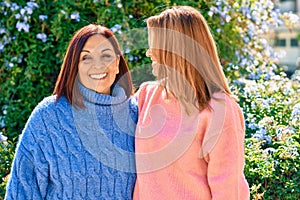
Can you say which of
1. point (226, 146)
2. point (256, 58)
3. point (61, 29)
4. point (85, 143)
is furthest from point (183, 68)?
point (256, 58)

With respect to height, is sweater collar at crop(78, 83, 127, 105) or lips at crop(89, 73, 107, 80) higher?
lips at crop(89, 73, 107, 80)

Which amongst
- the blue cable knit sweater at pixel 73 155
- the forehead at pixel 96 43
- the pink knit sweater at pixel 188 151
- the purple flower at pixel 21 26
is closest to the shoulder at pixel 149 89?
the pink knit sweater at pixel 188 151

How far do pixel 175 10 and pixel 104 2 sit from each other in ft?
7.74

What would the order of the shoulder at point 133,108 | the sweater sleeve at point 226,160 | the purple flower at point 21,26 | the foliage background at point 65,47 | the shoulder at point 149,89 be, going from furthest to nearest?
the purple flower at point 21,26 < the foliage background at point 65,47 < the shoulder at point 133,108 < the shoulder at point 149,89 < the sweater sleeve at point 226,160

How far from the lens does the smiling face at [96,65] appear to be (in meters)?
2.47

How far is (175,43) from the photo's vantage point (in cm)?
226

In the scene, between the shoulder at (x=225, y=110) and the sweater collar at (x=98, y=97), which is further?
the sweater collar at (x=98, y=97)

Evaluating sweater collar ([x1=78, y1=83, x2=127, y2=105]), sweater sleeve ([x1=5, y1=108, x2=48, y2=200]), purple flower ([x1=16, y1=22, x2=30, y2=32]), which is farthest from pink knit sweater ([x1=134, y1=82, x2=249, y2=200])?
purple flower ([x1=16, y1=22, x2=30, y2=32])

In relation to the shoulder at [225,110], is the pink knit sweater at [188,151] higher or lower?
lower

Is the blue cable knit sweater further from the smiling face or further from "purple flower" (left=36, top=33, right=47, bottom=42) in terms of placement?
"purple flower" (left=36, top=33, right=47, bottom=42)

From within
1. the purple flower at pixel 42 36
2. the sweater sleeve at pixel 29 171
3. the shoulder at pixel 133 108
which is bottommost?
the sweater sleeve at pixel 29 171

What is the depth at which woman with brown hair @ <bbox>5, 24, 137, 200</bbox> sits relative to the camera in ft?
7.88

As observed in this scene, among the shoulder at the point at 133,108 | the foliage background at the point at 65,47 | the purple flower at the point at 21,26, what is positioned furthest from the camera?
the purple flower at the point at 21,26

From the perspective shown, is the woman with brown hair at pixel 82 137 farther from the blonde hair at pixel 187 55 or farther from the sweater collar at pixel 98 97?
the blonde hair at pixel 187 55
